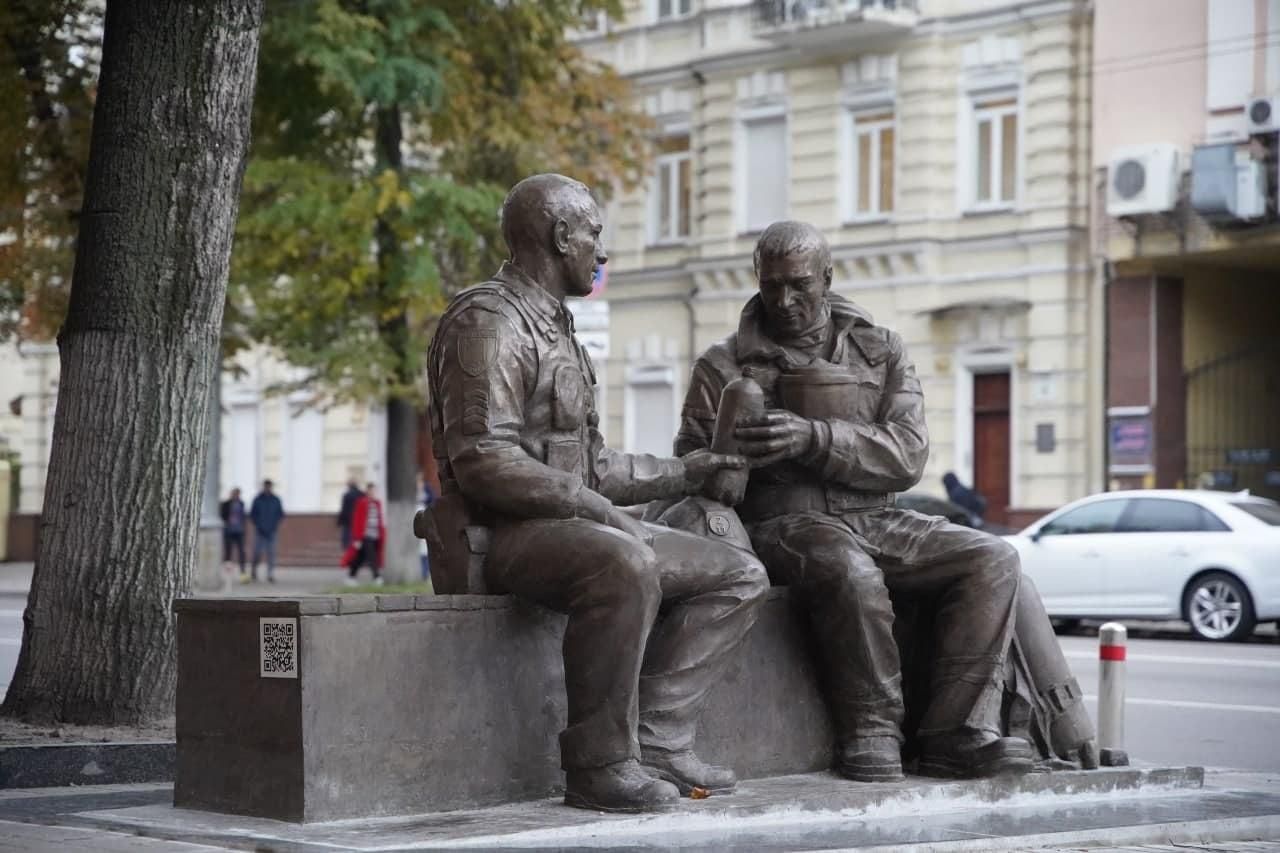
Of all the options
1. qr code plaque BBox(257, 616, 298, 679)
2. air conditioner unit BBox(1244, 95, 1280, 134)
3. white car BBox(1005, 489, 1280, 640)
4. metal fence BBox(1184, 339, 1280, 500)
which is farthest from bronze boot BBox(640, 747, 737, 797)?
metal fence BBox(1184, 339, 1280, 500)

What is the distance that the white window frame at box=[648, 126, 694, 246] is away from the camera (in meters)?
36.8

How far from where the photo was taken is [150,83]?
984cm

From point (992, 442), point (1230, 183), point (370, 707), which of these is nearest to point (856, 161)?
point (992, 442)

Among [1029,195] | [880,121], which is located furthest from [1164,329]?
[880,121]

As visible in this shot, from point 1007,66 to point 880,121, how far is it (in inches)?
100

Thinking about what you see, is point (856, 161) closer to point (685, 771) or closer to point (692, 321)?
point (692, 321)

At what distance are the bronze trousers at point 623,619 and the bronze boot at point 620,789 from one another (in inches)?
1.3

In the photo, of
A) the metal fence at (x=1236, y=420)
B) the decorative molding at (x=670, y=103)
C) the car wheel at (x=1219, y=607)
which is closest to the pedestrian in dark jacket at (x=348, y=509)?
the decorative molding at (x=670, y=103)

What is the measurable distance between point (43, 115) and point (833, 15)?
1847 centimetres

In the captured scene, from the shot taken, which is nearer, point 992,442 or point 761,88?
point 992,442

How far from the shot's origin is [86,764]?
895cm

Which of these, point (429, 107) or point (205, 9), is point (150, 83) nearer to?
point (205, 9)

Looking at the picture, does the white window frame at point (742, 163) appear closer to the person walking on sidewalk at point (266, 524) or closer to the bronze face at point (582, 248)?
the person walking on sidewalk at point (266, 524)

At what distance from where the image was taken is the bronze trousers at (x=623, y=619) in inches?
270
